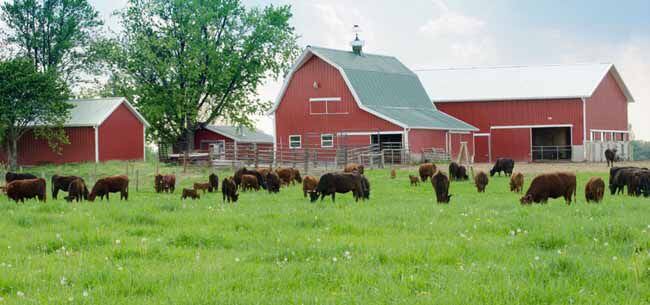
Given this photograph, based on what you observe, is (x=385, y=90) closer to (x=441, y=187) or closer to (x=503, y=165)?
(x=503, y=165)

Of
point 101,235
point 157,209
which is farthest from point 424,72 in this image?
point 101,235

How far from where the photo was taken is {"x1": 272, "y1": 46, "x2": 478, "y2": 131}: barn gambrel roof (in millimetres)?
52156

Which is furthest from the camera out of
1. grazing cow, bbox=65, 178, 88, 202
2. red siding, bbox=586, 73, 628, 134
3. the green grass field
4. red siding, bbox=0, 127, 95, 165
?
red siding, bbox=586, 73, 628, 134

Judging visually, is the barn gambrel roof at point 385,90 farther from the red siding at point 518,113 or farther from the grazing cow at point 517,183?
the grazing cow at point 517,183

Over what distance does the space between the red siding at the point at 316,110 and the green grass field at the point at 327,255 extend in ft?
114

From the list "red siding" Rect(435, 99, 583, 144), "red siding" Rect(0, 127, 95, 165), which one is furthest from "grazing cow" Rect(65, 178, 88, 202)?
"red siding" Rect(435, 99, 583, 144)

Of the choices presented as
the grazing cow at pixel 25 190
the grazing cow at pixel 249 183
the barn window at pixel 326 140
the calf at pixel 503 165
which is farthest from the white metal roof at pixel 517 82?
the grazing cow at pixel 25 190

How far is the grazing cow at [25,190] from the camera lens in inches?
835

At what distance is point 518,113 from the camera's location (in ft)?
195

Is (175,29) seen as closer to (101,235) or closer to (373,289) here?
(101,235)

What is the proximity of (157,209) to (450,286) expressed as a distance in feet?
31.7

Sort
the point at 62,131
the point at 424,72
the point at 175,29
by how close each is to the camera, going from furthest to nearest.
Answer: the point at 424,72, the point at 175,29, the point at 62,131

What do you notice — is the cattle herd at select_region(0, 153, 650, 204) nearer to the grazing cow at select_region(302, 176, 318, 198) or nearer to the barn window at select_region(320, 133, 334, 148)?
the grazing cow at select_region(302, 176, 318, 198)

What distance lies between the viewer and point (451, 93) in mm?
62344
